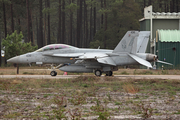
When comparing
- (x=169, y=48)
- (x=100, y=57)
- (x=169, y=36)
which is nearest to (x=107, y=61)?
(x=100, y=57)

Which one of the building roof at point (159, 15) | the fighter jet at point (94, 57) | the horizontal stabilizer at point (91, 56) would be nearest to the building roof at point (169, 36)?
the building roof at point (159, 15)

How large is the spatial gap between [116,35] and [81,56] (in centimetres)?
3355

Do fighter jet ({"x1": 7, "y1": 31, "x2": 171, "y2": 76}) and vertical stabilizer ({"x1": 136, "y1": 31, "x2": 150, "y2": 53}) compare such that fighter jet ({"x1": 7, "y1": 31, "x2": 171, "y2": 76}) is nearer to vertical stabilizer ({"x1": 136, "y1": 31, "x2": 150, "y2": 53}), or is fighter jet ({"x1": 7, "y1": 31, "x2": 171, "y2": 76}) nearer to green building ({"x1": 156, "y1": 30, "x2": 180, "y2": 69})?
vertical stabilizer ({"x1": 136, "y1": 31, "x2": 150, "y2": 53})

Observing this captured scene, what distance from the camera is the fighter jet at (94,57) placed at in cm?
1997

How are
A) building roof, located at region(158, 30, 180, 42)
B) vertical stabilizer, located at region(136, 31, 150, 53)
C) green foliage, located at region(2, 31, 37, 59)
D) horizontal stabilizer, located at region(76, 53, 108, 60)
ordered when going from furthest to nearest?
building roof, located at region(158, 30, 180, 42), green foliage, located at region(2, 31, 37, 59), vertical stabilizer, located at region(136, 31, 150, 53), horizontal stabilizer, located at region(76, 53, 108, 60)

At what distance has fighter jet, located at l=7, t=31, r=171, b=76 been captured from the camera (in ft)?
65.5

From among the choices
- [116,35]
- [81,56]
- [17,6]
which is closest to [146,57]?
[81,56]

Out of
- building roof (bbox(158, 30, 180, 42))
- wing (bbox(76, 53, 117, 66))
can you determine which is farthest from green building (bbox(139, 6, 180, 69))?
wing (bbox(76, 53, 117, 66))

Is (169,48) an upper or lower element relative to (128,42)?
lower

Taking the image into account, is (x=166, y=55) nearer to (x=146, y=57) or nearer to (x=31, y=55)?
(x=146, y=57)

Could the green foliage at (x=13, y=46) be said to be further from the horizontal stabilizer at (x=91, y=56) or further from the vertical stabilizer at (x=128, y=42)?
the vertical stabilizer at (x=128, y=42)

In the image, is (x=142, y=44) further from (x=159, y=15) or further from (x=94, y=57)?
(x=159, y=15)

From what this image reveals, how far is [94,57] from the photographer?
19.7 metres

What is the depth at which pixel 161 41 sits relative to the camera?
1273 inches
